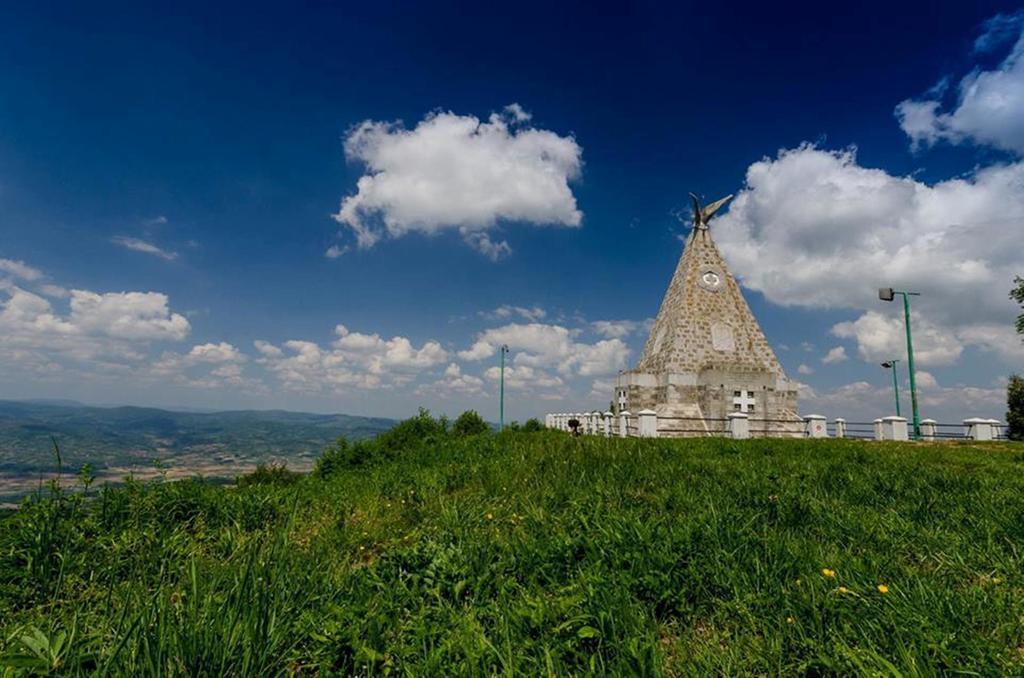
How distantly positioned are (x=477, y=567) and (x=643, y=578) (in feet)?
4.07

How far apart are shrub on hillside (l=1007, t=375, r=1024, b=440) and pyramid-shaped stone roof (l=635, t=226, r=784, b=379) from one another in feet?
31.9

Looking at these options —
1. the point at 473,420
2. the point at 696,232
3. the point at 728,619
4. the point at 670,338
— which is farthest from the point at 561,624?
the point at 696,232

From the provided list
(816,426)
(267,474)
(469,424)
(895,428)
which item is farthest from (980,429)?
(267,474)

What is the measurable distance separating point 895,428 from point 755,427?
17.3 ft

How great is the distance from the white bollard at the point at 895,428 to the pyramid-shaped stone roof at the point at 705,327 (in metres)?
5.72

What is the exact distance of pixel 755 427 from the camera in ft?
72.3

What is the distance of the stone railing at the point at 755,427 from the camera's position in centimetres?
1755

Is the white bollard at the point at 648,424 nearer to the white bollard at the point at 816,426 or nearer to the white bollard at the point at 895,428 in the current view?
the white bollard at the point at 816,426

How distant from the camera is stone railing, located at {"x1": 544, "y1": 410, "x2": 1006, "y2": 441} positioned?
1755 cm

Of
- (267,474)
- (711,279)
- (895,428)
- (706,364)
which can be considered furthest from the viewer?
(711,279)

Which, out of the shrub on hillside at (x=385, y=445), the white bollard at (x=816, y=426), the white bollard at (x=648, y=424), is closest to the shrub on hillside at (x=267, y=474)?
the shrub on hillside at (x=385, y=445)

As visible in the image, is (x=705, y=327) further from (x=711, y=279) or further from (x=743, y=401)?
(x=743, y=401)

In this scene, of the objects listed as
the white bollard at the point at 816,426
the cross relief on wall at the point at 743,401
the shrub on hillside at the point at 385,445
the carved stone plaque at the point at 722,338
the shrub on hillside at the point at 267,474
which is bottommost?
the shrub on hillside at the point at 267,474

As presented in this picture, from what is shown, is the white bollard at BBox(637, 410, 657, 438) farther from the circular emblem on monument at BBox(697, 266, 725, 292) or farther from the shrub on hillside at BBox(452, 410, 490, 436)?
the circular emblem on monument at BBox(697, 266, 725, 292)
